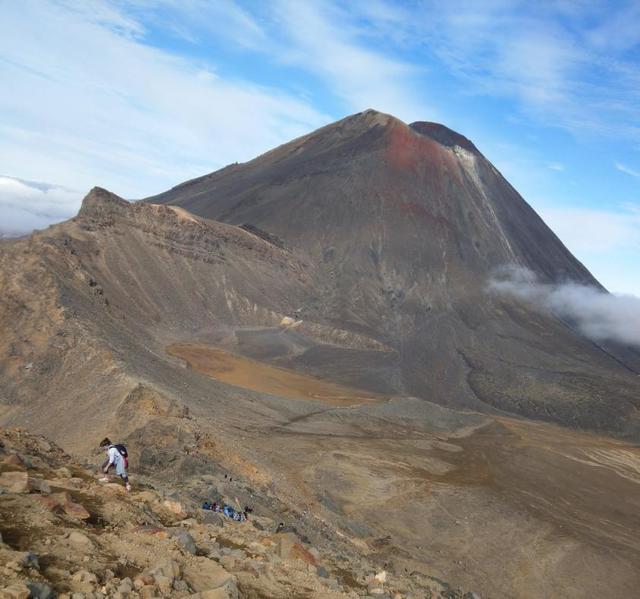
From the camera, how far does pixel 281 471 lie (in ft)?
81.5

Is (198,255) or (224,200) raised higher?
(224,200)

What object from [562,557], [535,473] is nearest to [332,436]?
[535,473]

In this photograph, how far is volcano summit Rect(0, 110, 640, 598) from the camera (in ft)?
72.5

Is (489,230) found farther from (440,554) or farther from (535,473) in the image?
(440,554)

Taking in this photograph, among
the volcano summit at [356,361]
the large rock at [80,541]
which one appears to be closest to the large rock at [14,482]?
the large rock at [80,541]

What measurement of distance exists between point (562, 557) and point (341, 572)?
52.2 feet

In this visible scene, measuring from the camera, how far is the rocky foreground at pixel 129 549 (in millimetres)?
6352

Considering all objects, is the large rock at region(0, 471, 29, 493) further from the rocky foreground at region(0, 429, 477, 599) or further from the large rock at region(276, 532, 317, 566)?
the large rock at region(276, 532, 317, 566)

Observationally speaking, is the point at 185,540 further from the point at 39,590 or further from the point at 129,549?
the point at 39,590

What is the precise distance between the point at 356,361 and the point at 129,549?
57.0 metres

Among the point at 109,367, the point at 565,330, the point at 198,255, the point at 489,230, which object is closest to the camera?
the point at 109,367

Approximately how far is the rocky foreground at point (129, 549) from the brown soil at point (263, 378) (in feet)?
106

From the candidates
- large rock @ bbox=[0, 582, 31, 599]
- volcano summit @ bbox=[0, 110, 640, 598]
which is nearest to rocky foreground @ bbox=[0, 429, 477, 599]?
large rock @ bbox=[0, 582, 31, 599]

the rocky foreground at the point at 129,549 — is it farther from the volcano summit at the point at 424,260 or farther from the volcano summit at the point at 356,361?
the volcano summit at the point at 424,260
